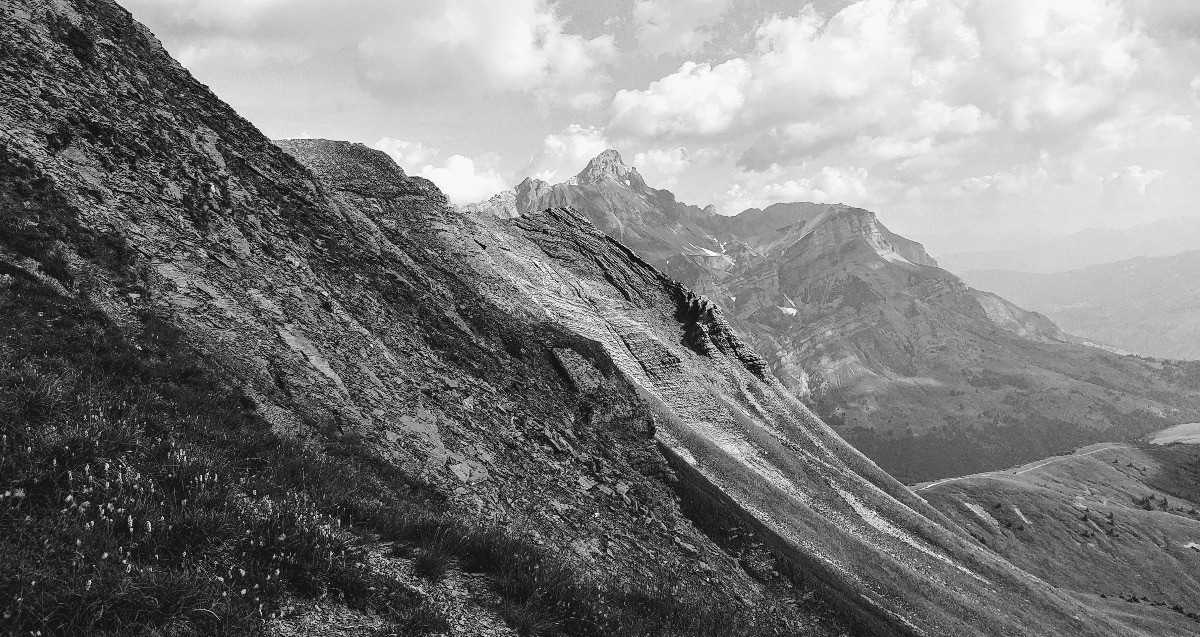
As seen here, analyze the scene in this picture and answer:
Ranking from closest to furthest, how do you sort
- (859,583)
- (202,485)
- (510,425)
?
(202,485) → (510,425) → (859,583)

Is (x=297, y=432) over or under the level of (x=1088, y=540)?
under

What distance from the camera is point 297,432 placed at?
1711cm

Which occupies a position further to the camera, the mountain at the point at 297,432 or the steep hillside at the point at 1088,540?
the steep hillside at the point at 1088,540

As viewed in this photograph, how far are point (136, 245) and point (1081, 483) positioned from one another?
273855 mm

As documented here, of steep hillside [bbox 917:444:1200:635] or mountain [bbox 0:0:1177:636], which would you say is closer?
mountain [bbox 0:0:1177:636]

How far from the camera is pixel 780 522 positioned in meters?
54.5

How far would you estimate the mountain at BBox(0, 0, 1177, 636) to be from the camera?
268 inches

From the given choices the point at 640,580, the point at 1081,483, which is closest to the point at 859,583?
the point at 640,580

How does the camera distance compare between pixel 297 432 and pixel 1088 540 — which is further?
pixel 1088 540

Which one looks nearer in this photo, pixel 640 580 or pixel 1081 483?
pixel 640 580

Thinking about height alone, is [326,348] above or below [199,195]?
below

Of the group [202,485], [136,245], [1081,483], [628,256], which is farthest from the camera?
[1081,483]

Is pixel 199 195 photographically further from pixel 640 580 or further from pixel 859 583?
pixel 859 583

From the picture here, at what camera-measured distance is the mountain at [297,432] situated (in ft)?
22.3
